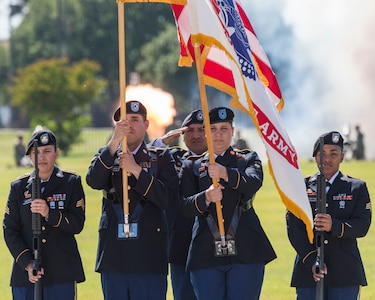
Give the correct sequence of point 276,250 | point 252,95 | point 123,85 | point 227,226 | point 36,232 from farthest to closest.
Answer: point 276,250 < point 227,226 < point 36,232 < point 123,85 < point 252,95

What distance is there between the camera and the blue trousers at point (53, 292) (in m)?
7.81

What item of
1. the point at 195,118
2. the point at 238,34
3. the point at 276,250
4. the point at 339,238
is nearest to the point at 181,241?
the point at 195,118

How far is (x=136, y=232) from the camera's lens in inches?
307

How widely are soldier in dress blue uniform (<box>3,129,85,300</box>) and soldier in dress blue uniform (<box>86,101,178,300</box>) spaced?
227 millimetres

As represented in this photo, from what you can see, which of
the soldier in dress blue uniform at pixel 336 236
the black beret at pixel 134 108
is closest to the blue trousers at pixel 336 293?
the soldier in dress blue uniform at pixel 336 236

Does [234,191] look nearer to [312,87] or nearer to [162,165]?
[162,165]

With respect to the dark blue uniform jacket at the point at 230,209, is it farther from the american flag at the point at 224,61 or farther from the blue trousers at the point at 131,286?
the american flag at the point at 224,61

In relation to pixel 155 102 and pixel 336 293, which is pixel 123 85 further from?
→ pixel 155 102

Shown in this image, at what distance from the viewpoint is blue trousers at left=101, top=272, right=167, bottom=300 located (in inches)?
308

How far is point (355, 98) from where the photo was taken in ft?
172

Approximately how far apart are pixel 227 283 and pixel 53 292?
1.27 meters

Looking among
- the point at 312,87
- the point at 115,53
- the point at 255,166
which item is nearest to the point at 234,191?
the point at 255,166

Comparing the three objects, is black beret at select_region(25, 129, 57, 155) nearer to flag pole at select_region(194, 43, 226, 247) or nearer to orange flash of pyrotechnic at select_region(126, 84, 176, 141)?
flag pole at select_region(194, 43, 226, 247)

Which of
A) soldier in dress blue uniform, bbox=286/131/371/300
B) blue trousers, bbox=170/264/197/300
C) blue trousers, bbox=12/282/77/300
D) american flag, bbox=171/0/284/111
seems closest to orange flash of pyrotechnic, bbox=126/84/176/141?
blue trousers, bbox=170/264/197/300
